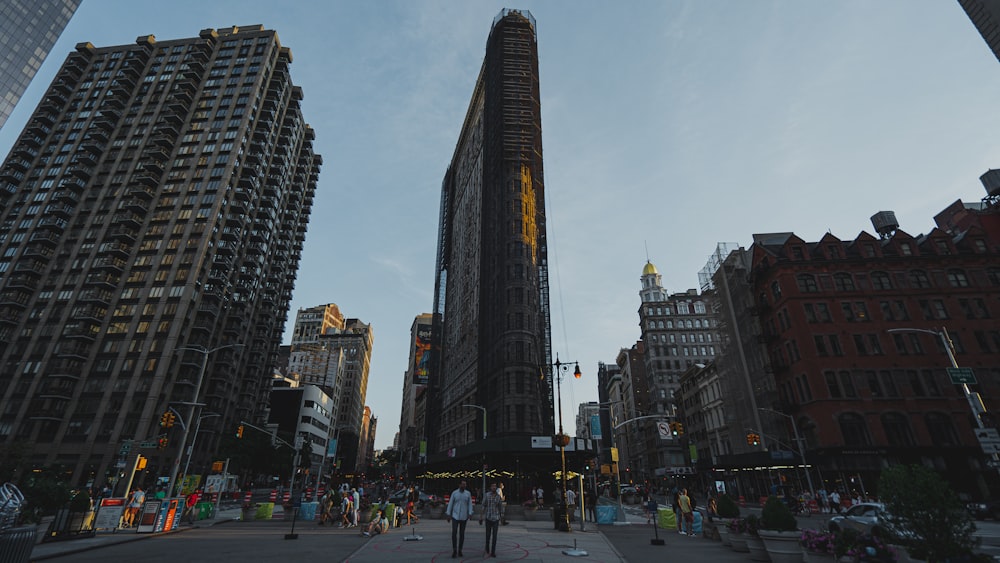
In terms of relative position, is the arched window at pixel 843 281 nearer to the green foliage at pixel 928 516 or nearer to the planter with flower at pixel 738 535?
the planter with flower at pixel 738 535

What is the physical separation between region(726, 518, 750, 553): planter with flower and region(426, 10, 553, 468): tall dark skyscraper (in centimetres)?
3201

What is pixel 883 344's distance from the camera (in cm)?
4912

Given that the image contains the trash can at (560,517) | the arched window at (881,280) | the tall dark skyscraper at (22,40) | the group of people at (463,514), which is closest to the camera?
the group of people at (463,514)

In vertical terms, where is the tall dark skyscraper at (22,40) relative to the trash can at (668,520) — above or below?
above

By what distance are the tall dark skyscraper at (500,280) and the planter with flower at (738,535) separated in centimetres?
3201

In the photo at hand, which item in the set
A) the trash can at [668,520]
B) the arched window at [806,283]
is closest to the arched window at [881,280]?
the arched window at [806,283]

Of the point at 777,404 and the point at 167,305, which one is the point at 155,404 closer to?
the point at 167,305

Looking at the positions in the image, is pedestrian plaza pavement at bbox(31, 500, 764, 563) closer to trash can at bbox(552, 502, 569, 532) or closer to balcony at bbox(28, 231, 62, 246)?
trash can at bbox(552, 502, 569, 532)

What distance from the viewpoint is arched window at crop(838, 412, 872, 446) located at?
45.1 m

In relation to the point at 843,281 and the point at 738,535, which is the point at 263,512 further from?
the point at 843,281

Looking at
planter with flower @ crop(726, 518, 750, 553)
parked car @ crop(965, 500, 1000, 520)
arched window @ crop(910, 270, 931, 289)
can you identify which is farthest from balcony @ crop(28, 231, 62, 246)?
arched window @ crop(910, 270, 931, 289)

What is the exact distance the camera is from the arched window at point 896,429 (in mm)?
45031

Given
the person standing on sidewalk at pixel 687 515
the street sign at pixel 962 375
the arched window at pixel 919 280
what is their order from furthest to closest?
1. the arched window at pixel 919 280
2. the person standing on sidewalk at pixel 687 515
3. the street sign at pixel 962 375

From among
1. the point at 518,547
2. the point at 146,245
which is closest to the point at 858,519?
the point at 518,547
